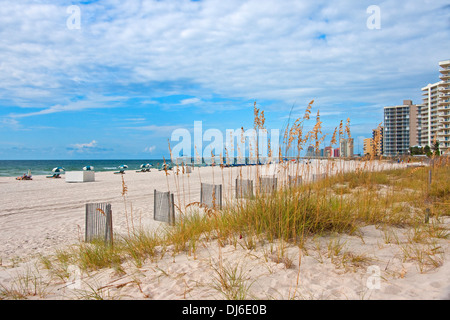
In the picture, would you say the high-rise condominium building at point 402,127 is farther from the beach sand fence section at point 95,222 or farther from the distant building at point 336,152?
the beach sand fence section at point 95,222

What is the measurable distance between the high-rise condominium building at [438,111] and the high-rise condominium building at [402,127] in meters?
6.09

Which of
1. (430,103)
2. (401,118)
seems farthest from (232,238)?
(401,118)

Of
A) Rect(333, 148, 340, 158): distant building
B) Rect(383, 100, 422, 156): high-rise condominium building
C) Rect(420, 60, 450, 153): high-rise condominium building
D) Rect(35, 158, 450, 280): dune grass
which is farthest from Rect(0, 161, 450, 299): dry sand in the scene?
Rect(383, 100, 422, 156): high-rise condominium building

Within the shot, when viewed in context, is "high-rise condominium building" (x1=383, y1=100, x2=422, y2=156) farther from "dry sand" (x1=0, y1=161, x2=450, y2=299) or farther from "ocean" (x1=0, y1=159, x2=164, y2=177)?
"dry sand" (x1=0, y1=161, x2=450, y2=299)

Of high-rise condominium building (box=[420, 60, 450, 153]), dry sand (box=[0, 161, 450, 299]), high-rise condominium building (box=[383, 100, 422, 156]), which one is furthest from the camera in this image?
high-rise condominium building (box=[383, 100, 422, 156])

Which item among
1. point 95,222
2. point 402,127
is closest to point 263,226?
point 95,222

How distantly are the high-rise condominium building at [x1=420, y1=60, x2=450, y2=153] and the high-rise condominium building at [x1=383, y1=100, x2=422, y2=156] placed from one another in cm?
609

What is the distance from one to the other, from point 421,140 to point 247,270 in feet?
366

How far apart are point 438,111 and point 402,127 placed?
73.4 feet

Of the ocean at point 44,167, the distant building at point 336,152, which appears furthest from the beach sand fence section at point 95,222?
the ocean at point 44,167

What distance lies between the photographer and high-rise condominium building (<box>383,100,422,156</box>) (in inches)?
4033

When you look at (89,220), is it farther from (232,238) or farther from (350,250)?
(350,250)

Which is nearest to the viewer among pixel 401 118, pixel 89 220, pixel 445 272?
pixel 445 272

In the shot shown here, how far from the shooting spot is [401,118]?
10488 cm
